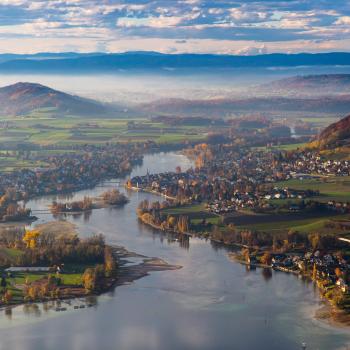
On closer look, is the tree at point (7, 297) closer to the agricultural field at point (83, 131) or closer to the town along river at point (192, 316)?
the town along river at point (192, 316)

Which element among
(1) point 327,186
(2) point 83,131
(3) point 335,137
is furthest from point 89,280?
(2) point 83,131

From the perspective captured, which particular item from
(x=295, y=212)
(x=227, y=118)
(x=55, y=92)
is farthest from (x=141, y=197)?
(x=55, y=92)

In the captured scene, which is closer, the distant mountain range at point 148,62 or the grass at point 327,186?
the grass at point 327,186

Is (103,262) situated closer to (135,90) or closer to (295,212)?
(295,212)

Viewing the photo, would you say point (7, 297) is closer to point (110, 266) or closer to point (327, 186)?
point (110, 266)

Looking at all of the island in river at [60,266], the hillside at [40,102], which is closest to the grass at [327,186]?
the island in river at [60,266]

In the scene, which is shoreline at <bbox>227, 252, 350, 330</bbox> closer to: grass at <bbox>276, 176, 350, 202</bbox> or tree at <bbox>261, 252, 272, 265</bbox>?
tree at <bbox>261, 252, 272, 265</bbox>
